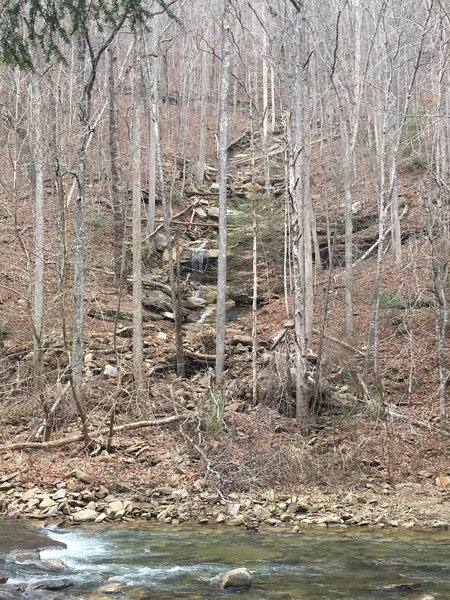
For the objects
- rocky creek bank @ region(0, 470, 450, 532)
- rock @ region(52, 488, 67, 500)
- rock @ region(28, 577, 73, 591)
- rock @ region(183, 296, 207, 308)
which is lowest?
rocky creek bank @ region(0, 470, 450, 532)

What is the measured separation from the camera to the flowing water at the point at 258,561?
575cm

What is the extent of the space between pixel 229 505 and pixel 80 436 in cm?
317

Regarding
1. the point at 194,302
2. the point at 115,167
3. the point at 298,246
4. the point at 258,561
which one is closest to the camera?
the point at 258,561

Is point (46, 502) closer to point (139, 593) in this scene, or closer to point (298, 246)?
point (139, 593)

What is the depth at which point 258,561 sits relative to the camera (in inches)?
263

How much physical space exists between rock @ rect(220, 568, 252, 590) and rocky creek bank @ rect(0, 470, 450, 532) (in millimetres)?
2273

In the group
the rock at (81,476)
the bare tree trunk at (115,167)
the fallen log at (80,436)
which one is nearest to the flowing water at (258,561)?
the rock at (81,476)

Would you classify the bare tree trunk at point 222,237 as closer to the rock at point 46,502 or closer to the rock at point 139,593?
the rock at point 46,502

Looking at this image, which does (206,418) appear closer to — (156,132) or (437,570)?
(437,570)

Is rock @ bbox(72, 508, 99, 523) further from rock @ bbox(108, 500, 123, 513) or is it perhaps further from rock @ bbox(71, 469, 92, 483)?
rock @ bbox(71, 469, 92, 483)

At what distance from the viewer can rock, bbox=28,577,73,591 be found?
5.64 meters

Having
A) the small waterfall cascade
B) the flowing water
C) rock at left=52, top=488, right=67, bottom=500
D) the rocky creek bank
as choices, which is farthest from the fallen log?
the small waterfall cascade

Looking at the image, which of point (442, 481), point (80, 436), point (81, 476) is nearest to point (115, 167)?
point (80, 436)

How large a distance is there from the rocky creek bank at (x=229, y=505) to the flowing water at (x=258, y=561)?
36 centimetres
